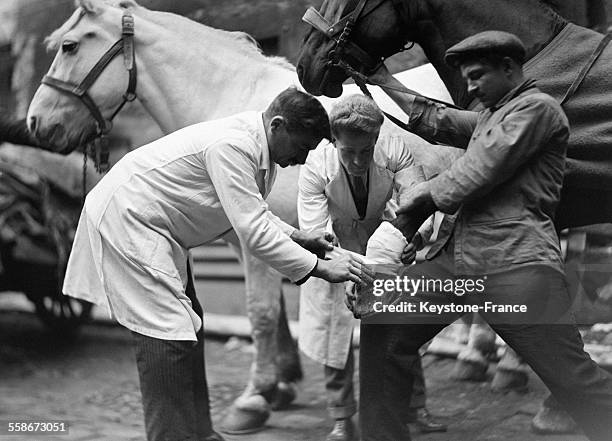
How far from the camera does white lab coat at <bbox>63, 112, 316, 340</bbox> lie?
2686 millimetres

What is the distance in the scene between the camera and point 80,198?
4922 millimetres

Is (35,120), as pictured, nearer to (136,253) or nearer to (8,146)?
(8,146)

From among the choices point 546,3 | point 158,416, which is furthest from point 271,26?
point 158,416

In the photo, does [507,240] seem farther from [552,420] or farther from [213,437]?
[213,437]

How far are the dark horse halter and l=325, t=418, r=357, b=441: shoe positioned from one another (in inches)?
65.0

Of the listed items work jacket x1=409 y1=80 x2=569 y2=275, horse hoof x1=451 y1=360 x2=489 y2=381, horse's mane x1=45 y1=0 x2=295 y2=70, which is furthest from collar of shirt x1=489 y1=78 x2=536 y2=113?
horse hoof x1=451 y1=360 x2=489 y2=381

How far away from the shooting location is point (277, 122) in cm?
275

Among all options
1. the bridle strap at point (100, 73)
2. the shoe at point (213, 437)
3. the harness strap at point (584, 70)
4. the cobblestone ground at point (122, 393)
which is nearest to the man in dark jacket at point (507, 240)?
the harness strap at point (584, 70)

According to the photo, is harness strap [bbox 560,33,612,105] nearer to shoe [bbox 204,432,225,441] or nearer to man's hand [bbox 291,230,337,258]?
man's hand [bbox 291,230,337,258]

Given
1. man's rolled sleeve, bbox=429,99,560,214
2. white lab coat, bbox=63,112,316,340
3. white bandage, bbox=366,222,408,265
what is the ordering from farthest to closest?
white bandage, bbox=366,222,408,265
white lab coat, bbox=63,112,316,340
man's rolled sleeve, bbox=429,99,560,214

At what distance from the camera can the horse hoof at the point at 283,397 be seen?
4000mm

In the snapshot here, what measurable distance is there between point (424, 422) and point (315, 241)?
104 centimetres

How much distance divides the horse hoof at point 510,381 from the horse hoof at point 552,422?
45 cm

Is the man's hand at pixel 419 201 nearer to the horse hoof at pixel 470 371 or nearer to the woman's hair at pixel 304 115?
the woman's hair at pixel 304 115
